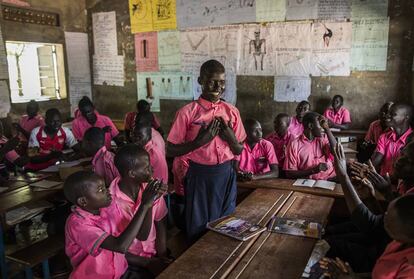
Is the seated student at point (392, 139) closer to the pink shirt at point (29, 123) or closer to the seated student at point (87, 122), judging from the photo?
the seated student at point (87, 122)

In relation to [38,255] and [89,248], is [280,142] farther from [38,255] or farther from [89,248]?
[89,248]

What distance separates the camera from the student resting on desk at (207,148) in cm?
231

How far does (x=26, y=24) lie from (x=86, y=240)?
245 inches

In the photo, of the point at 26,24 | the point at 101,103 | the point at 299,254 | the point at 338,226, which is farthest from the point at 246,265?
the point at 101,103

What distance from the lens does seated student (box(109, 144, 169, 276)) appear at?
2100mm

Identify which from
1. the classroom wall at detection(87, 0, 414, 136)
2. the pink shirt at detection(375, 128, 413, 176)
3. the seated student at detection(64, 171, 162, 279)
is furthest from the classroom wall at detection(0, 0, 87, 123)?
the pink shirt at detection(375, 128, 413, 176)

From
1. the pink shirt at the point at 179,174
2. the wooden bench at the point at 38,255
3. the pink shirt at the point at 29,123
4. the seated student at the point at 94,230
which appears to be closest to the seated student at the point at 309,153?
the pink shirt at the point at 179,174

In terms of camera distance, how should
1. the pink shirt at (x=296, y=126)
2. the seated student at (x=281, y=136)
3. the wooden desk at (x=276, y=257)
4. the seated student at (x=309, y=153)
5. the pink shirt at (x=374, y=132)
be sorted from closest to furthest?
the wooden desk at (x=276, y=257) < the seated student at (x=309, y=153) < the seated student at (x=281, y=136) < the pink shirt at (x=374, y=132) < the pink shirt at (x=296, y=126)

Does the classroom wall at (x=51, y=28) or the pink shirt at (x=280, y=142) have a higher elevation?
the classroom wall at (x=51, y=28)

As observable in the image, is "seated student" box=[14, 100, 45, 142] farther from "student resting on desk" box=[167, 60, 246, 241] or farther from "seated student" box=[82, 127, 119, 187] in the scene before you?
"student resting on desk" box=[167, 60, 246, 241]

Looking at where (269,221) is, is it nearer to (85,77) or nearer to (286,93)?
(286,93)

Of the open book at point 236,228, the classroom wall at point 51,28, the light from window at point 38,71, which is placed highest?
the classroom wall at point 51,28

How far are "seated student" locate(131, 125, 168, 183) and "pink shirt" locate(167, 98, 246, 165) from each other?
880 mm

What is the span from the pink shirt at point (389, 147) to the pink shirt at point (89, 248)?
2965mm
